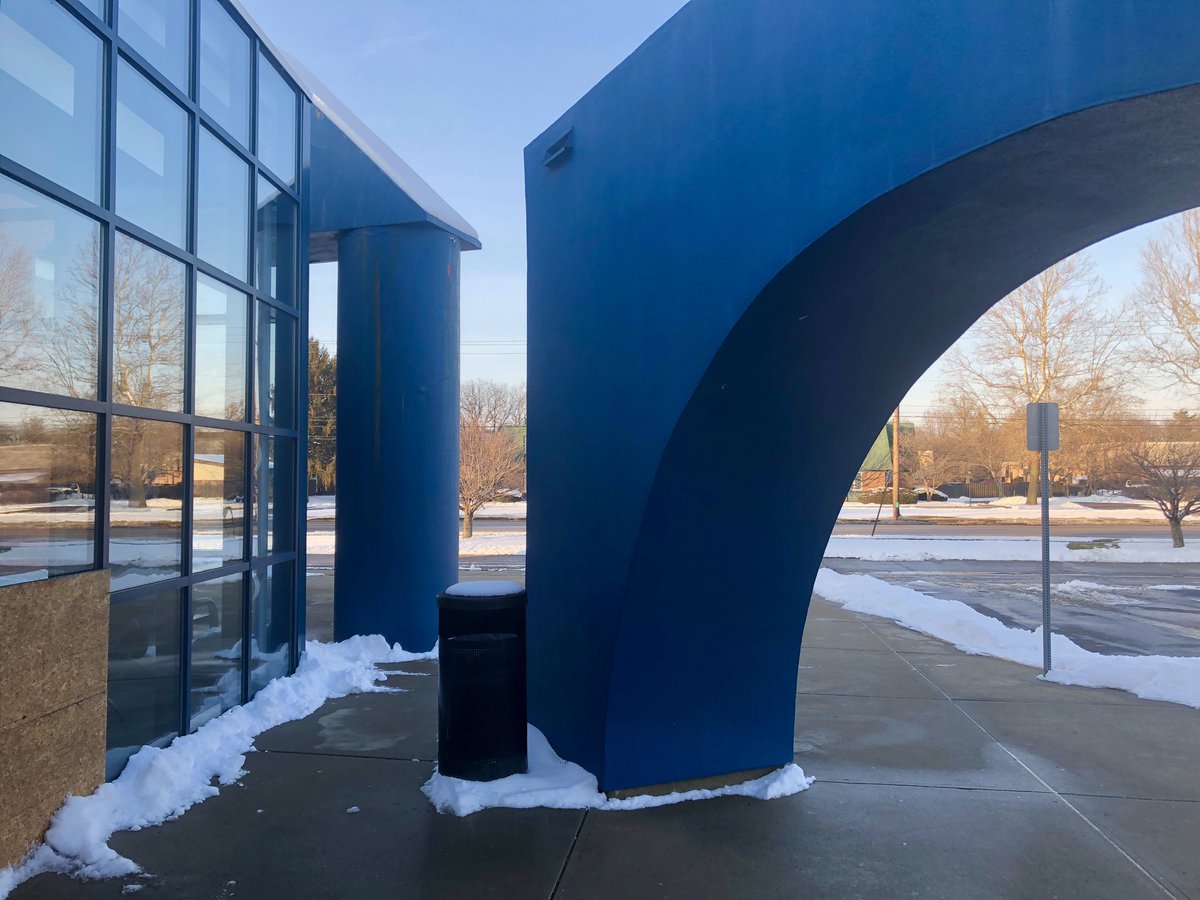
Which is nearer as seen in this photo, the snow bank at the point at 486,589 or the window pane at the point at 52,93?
the window pane at the point at 52,93

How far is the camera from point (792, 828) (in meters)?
4.80

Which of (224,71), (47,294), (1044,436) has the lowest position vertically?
(1044,436)

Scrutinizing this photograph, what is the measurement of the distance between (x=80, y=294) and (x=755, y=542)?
4.52 m

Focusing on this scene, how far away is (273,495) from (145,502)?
228 cm

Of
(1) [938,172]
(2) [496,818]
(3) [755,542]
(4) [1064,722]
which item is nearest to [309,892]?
(2) [496,818]

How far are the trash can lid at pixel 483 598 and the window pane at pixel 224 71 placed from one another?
4492mm

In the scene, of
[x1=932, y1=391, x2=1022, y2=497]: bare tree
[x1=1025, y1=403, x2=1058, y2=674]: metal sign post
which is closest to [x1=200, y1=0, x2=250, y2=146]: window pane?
[x1=1025, y1=403, x2=1058, y2=674]: metal sign post

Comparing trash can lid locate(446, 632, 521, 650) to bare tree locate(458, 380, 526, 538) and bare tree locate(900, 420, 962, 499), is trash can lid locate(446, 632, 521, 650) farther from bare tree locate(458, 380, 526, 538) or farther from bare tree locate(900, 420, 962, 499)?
bare tree locate(900, 420, 962, 499)

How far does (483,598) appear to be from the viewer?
5.68 metres

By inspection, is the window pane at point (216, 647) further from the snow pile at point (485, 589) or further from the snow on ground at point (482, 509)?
the snow on ground at point (482, 509)

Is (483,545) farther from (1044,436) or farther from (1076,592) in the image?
(1044,436)

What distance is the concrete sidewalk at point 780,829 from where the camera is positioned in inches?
163

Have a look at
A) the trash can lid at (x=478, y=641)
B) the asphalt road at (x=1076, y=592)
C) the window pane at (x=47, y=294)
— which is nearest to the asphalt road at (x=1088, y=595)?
the asphalt road at (x=1076, y=592)

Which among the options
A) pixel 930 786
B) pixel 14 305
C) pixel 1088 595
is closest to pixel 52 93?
pixel 14 305
